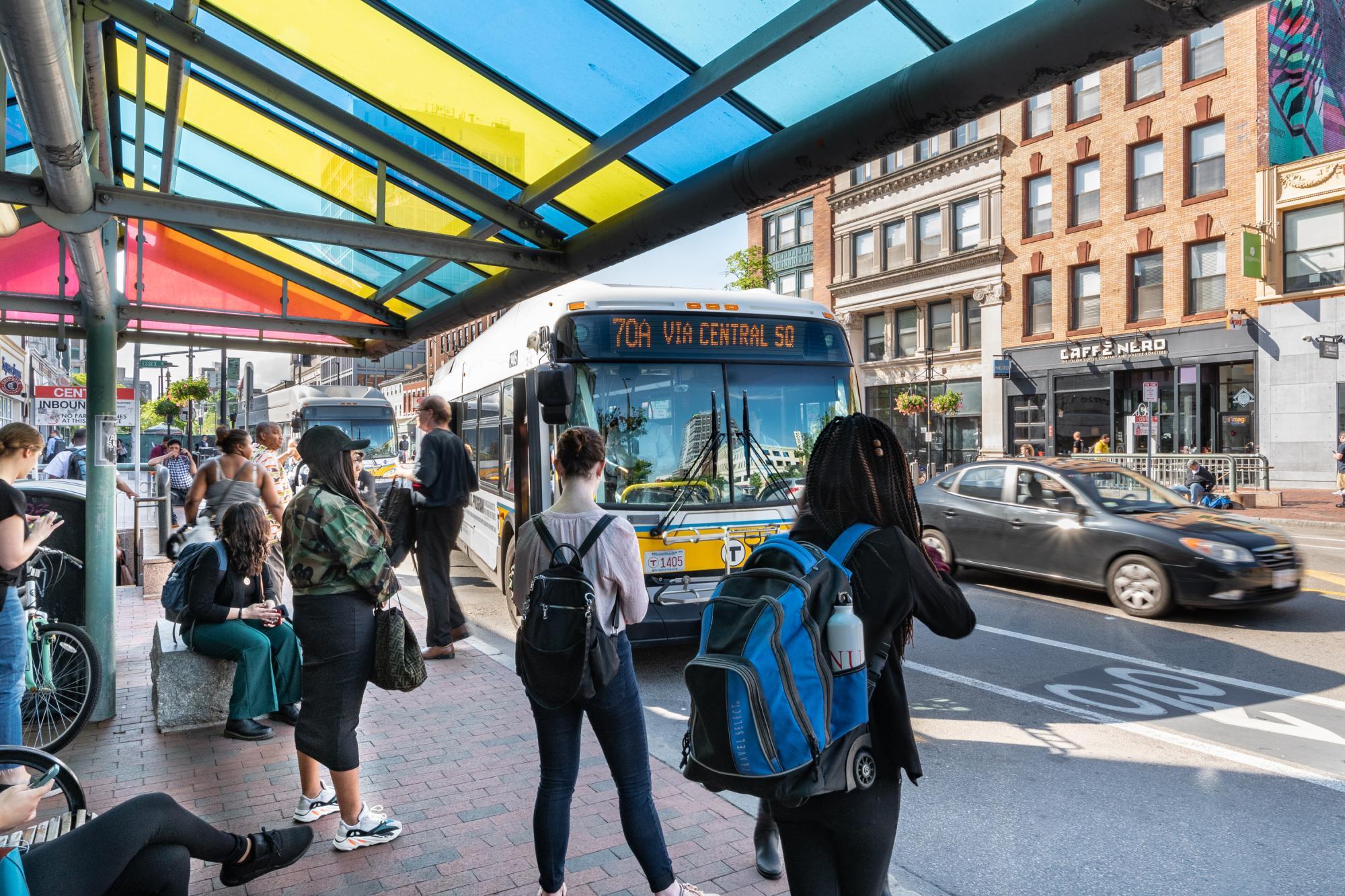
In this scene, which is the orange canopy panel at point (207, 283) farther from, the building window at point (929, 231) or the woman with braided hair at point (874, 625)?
the building window at point (929, 231)

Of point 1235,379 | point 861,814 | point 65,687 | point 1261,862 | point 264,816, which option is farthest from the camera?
point 1235,379

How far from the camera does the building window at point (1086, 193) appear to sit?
1195 inches

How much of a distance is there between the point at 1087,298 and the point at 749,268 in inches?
470

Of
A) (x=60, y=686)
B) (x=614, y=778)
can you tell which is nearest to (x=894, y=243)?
(x=60, y=686)

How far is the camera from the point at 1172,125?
2792 cm

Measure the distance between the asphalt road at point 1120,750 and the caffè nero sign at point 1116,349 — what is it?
21.1 meters

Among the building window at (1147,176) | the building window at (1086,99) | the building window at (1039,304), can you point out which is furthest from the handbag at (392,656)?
the building window at (1086,99)

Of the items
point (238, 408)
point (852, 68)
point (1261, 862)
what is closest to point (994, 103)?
point (852, 68)

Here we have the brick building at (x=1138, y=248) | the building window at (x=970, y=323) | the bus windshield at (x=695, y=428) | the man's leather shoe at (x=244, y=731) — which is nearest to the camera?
the man's leather shoe at (x=244, y=731)

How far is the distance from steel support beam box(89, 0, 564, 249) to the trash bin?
10.4 feet

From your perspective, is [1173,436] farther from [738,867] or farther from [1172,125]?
[738,867]

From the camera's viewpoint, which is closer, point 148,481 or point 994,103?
point 994,103

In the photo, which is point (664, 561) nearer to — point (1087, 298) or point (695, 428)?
point (695, 428)

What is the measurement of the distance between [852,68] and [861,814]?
109 inches
